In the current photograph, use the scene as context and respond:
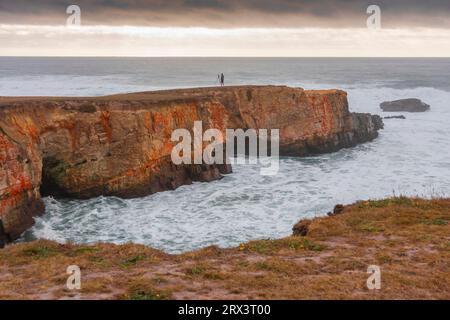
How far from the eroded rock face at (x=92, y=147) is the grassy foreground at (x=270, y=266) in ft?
24.9

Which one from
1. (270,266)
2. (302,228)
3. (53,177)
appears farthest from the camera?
(53,177)

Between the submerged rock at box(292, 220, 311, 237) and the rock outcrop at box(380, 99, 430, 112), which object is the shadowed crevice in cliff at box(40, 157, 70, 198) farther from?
the rock outcrop at box(380, 99, 430, 112)

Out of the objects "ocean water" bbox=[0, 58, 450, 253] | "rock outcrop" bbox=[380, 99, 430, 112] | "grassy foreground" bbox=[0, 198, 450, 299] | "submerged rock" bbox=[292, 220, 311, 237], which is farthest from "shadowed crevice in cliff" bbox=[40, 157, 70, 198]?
"rock outcrop" bbox=[380, 99, 430, 112]

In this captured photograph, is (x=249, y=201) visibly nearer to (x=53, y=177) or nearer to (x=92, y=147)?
(x=92, y=147)

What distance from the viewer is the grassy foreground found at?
8.88 m

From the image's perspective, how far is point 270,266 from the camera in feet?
34.3

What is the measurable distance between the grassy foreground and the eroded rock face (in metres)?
7.59

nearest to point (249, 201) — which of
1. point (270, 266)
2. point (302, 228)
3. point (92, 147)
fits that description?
point (302, 228)

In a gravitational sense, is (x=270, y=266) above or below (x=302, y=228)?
above

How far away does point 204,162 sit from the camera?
27109 mm

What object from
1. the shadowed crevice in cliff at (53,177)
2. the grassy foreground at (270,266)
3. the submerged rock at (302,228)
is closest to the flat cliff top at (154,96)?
the shadowed crevice in cliff at (53,177)

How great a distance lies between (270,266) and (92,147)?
15.8 m
